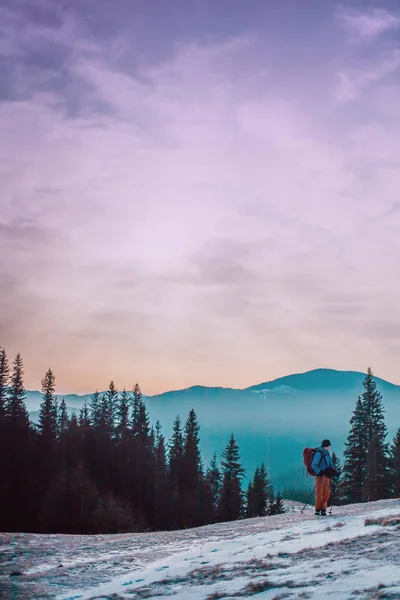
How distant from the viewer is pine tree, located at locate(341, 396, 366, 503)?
5541cm

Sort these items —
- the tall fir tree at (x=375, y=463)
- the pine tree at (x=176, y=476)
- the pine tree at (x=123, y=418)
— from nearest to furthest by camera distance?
the tall fir tree at (x=375, y=463) < the pine tree at (x=176, y=476) < the pine tree at (x=123, y=418)

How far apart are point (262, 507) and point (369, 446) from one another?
29.5 meters

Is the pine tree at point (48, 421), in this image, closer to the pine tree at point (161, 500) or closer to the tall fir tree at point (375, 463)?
the pine tree at point (161, 500)

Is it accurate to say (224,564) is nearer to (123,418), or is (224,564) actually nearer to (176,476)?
(176,476)

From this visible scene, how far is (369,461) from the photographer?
5300cm

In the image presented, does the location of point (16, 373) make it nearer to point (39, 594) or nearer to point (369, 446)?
point (369, 446)

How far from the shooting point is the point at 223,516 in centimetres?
7100

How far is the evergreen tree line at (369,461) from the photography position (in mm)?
51938

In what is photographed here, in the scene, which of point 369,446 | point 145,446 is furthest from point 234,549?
point 145,446

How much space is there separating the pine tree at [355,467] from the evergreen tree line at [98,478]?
1872cm

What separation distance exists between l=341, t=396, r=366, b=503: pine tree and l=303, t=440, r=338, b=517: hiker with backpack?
4015 cm

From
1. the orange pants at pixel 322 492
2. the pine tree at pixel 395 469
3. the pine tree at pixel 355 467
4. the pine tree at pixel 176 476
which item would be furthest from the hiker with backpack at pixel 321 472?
the pine tree at pixel 176 476

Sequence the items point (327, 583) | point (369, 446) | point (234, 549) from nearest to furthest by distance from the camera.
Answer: point (327, 583) < point (234, 549) < point (369, 446)

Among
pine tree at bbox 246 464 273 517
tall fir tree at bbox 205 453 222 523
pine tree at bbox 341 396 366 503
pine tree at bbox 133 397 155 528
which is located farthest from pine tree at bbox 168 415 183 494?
pine tree at bbox 341 396 366 503
